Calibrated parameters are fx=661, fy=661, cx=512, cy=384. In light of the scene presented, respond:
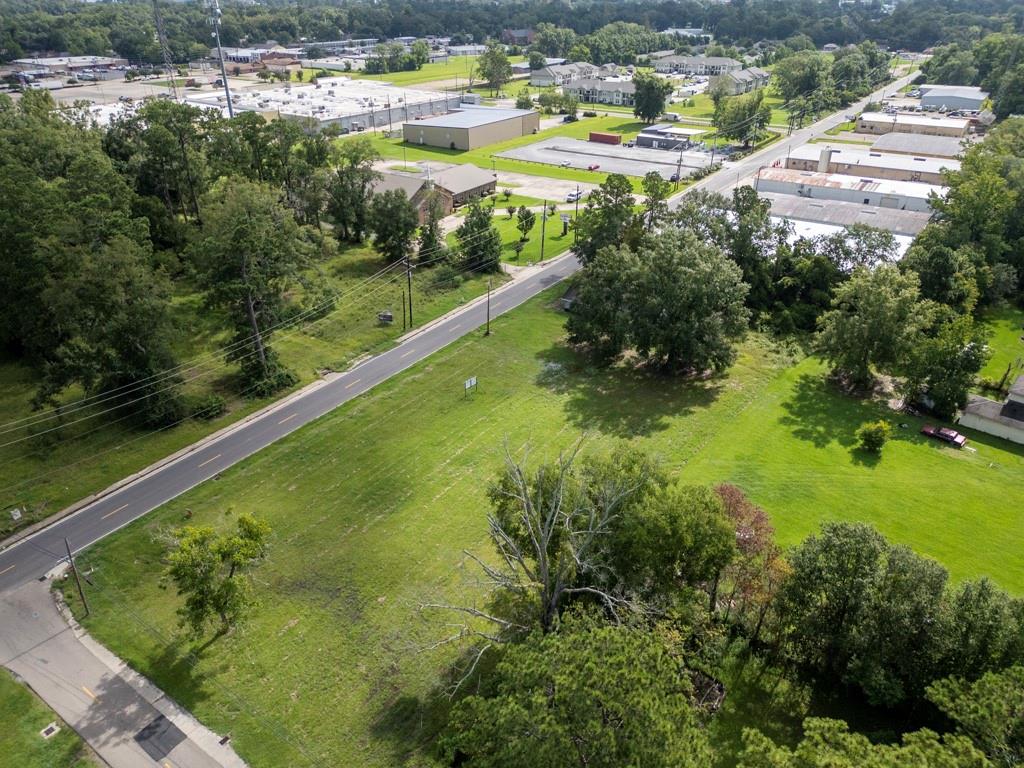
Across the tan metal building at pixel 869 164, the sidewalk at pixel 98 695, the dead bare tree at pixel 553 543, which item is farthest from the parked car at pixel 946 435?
the tan metal building at pixel 869 164

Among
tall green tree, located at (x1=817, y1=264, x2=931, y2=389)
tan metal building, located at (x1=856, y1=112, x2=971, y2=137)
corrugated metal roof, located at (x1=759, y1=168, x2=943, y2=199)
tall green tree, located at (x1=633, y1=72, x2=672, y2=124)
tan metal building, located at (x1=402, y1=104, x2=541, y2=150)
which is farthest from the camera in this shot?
tall green tree, located at (x1=633, y1=72, x2=672, y2=124)

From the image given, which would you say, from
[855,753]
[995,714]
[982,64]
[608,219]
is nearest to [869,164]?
[608,219]

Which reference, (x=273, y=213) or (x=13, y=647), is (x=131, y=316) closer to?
(x=273, y=213)

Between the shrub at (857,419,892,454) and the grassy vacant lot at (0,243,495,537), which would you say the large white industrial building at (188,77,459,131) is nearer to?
the grassy vacant lot at (0,243,495,537)

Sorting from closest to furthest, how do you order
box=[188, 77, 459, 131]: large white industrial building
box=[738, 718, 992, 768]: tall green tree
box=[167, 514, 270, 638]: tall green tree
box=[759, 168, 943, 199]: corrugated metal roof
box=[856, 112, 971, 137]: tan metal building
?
box=[738, 718, 992, 768]: tall green tree < box=[167, 514, 270, 638]: tall green tree < box=[759, 168, 943, 199]: corrugated metal roof < box=[856, 112, 971, 137]: tan metal building < box=[188, 77, 459, 131]: large white industrial building

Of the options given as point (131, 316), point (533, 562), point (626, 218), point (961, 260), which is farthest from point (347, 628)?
point (961, 260)

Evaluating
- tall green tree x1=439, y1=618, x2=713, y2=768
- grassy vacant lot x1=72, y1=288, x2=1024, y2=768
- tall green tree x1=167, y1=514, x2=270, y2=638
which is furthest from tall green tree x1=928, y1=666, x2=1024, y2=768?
tall green tree x1=167, y1=514, x2=270, y2=638

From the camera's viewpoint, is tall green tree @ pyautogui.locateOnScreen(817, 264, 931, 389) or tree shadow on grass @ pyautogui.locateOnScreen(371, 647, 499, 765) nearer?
tree shadow on grass @ pyautogui.locateOnScreen(371, 647, 499, 765)
